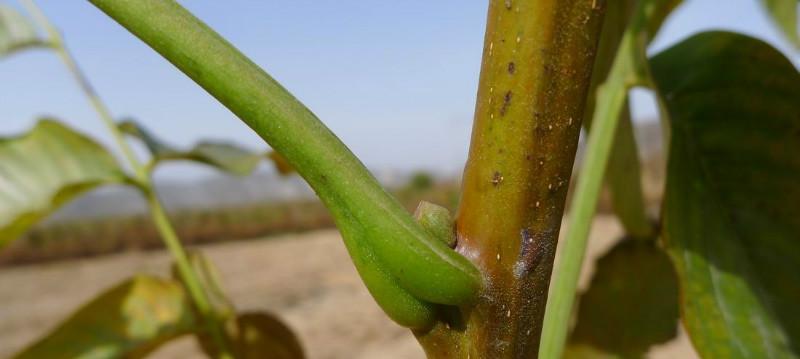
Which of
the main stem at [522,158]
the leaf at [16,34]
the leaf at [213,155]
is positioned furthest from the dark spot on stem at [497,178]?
the leaf at [16,34]

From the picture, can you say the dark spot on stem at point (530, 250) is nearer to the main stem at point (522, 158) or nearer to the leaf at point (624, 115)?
the main stem at point (522, 158)

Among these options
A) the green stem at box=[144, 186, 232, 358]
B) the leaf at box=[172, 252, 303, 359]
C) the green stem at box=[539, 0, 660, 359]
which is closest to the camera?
the green stem at box=[539, 0, 660, 359]

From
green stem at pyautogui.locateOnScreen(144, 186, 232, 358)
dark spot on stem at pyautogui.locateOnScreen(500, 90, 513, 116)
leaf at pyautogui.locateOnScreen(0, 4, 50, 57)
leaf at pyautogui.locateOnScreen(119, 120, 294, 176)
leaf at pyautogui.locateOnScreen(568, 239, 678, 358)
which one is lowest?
leaf at pyautogui.locateOnScreen(568, 239, 678, 358)

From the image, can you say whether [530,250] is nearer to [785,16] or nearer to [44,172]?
[785,16]

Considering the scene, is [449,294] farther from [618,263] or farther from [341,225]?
[618,263]

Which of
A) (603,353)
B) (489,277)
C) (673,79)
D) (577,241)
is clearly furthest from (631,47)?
(603,353)

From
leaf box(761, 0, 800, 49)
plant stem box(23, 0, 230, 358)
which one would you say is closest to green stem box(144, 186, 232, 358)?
plant stem box(23, 0, 230, 358)

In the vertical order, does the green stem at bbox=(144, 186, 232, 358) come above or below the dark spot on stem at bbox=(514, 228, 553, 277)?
above

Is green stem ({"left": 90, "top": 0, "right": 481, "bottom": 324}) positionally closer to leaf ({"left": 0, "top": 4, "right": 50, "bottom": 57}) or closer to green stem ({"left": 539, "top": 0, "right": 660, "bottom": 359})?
green stem ({"left": 539, "top": 0, "right": 660, "bottom": 359})
